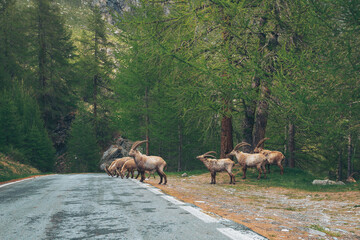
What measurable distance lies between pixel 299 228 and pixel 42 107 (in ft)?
137

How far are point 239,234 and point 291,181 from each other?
33.0ft

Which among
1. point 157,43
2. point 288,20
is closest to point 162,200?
point 157,43

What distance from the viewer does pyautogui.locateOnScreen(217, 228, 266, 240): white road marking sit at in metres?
3.09

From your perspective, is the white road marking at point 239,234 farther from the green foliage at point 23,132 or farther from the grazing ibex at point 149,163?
the green foliage at point 23,132

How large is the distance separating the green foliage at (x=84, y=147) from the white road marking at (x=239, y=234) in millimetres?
38131

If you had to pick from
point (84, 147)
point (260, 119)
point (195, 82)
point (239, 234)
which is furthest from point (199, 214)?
point (84, 147)

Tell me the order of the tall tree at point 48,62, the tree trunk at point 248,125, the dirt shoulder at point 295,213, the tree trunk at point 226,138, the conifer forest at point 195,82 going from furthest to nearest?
the tall tree at point 48,62 → the tree trunk at point 248,125 → the tree trunk at point 226,138 → the conifer forest at point 195,82 → the dirt shoulder at point 295,213

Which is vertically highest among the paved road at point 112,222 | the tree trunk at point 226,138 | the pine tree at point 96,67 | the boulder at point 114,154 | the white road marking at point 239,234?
the pine tree at point 96,67

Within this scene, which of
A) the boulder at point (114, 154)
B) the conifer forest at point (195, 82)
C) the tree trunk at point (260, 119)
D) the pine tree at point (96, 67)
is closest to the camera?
the conifer forest at point (195, 82)

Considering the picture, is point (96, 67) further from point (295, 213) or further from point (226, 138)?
point (295, 213)

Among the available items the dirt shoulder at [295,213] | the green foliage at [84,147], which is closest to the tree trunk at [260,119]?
the dirt shoulder at [295,213]

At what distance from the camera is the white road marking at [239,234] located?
3088 millimetres

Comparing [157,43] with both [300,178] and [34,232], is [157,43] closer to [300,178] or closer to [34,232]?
[300,178]

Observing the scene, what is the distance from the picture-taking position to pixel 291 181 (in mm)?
12180
